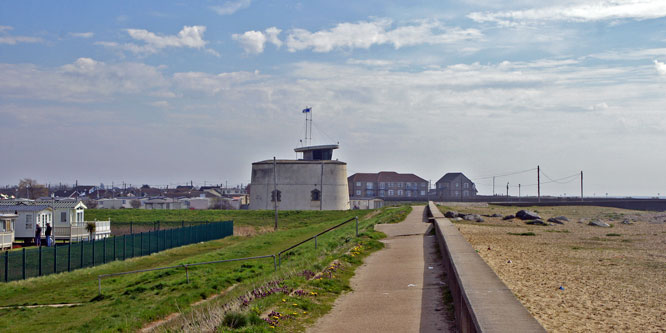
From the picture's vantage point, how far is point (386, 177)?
139125 millimetres

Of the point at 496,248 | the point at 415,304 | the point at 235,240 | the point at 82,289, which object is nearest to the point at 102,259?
the point at 82,289

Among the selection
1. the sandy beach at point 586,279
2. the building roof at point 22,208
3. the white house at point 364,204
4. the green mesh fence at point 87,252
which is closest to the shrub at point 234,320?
the sandy beach at point 586,279

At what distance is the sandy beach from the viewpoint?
29.4 feet

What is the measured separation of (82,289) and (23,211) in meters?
23.1

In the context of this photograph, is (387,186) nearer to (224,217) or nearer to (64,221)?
(224,217)

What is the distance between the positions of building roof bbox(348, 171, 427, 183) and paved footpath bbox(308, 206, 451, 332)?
389 feet

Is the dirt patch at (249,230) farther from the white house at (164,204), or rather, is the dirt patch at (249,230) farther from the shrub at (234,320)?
the white house at (164,204)

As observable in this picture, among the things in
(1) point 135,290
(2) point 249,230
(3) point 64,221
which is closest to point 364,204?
(2) point 249,230

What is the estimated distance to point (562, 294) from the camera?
36.1 feet

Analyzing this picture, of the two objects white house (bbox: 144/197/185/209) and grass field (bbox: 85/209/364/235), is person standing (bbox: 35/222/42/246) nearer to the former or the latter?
grass field (bbox: 85/209/364/235)

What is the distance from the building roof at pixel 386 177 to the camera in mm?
138500

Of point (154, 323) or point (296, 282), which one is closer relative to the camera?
point (296, 282)

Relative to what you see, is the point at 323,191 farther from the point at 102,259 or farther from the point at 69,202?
the point at 102,259

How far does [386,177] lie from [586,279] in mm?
126454
